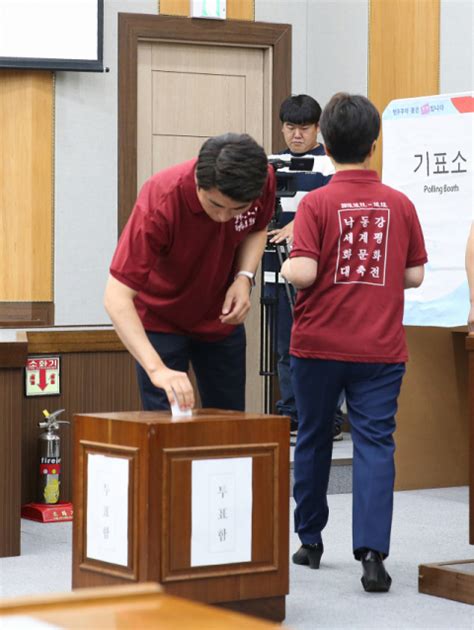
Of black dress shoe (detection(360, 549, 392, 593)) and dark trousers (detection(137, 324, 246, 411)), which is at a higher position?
dark trousers (detection(137, 324, 246, 411))

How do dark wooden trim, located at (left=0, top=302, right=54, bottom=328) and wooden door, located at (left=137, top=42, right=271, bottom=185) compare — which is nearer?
dark wooden trim, located at (left=0, top=302, right=54, bottom=328)

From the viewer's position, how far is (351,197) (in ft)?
9.53

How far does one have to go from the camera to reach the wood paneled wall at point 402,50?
5.09 meters

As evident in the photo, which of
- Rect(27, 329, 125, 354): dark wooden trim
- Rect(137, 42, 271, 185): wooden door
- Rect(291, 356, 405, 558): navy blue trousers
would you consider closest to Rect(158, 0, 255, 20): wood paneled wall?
Rect(137, 42, 271, 185): wooden door

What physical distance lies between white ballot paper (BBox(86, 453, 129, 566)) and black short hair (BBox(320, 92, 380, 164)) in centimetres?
98

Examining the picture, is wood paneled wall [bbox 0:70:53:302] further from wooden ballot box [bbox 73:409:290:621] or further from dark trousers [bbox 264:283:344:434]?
wooden ballot box [bbox 73:409:290:621]

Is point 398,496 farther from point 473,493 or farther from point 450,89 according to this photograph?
point 450,89

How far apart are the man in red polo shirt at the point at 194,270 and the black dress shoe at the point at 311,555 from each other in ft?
1.70

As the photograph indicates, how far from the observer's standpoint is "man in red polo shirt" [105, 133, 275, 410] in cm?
244

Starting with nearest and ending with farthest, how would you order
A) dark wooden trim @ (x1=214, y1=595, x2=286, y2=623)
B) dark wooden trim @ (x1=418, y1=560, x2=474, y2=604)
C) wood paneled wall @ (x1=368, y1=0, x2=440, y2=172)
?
dark wooden trim @ (x1=214, y1=595, x2=286, y2=623), dark wooden trim @ (x1=418, y1=560, x2=474, y2=604), wood paneled wall @ (x1=368, y1=0, x2=440, y2=172)

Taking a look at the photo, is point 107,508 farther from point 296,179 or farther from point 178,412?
point 296,179

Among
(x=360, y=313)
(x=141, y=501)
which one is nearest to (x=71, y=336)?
(x=360, y=313)

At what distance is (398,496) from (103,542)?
7.20 feet

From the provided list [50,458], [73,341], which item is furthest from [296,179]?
[50,458]
